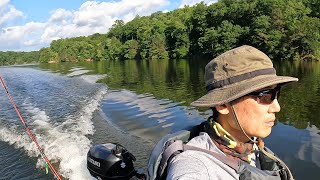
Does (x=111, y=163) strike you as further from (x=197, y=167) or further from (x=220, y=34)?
(x=220, y=34)

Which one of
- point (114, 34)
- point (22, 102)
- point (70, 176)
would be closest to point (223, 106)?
point (70, 176)

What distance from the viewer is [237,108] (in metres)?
1.94

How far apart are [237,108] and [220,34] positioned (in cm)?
5826

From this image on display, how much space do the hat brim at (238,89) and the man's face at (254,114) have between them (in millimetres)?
101

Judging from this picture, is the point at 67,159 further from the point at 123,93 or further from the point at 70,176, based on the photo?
the point at 123,93

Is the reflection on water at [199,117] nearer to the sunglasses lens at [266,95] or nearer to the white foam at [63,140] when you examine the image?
the white foam at [63,140]

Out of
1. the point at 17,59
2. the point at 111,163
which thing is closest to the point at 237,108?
the point at 111,163

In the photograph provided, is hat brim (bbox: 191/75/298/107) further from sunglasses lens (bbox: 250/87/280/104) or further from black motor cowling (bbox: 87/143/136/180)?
black motor cowling (bbox: 87/143/136/180)

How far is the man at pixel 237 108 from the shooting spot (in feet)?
5.78

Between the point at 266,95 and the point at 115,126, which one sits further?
the point at 115,126

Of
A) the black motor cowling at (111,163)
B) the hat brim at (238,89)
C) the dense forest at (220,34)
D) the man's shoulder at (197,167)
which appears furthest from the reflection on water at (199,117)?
the dense forest at (220,34)

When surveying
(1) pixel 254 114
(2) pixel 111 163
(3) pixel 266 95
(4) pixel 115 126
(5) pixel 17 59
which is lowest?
(5) pixel 17 59

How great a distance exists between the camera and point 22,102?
57.7 ft

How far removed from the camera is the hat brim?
1.82m
